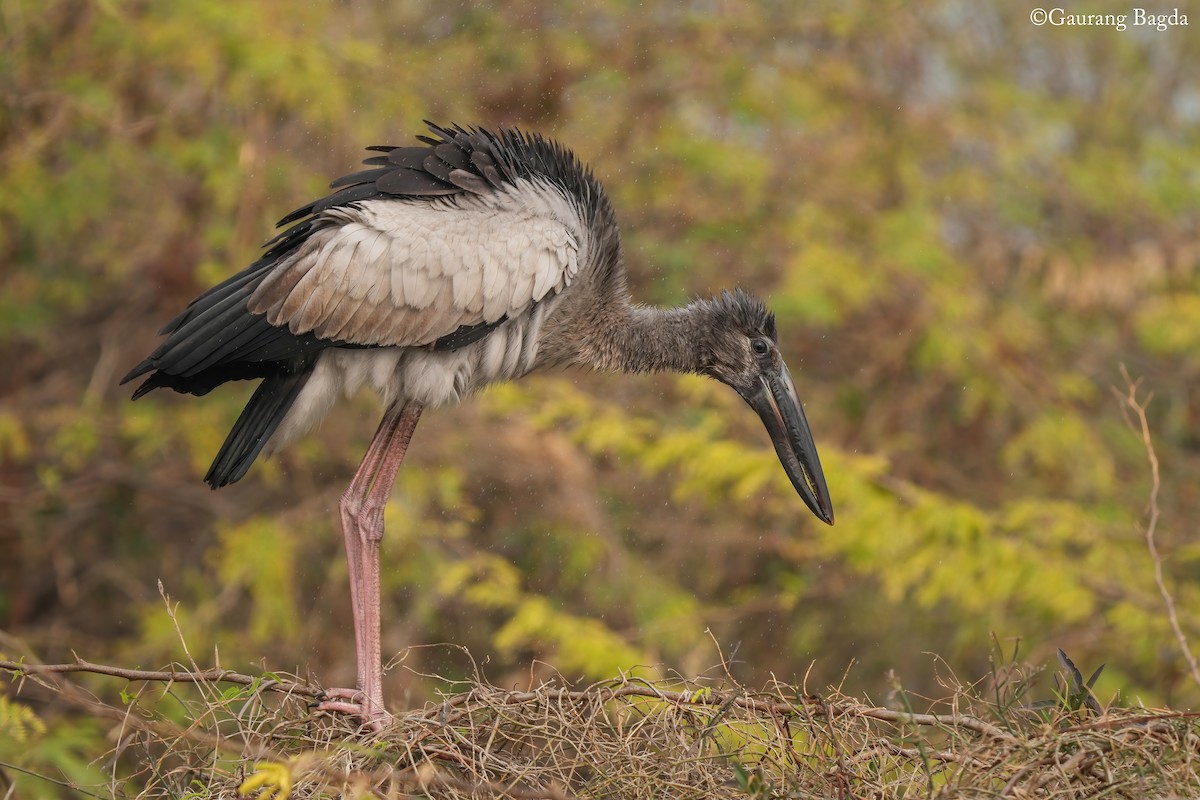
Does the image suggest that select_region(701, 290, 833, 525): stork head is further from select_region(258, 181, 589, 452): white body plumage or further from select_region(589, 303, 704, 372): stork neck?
select_region(258, 181, 589, 452): white body plumage

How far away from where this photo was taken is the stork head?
545 centimetres

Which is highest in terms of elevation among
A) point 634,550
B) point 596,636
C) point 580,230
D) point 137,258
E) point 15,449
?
Result: point 580,230

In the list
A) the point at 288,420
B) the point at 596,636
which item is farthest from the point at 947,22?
the point at 288,420

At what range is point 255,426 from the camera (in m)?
4.75

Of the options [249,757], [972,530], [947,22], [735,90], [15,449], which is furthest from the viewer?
[947,22]

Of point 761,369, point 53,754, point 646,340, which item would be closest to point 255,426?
point 646,340

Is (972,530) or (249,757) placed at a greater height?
(249,757)

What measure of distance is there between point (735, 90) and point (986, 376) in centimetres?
273

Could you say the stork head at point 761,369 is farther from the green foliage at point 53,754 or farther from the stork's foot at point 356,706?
the green foliage at point 53,754

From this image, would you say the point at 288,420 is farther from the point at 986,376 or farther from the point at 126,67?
the point at 986,376

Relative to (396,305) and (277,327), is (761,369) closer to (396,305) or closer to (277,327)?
(396,305)

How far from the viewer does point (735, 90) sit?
10.1 m

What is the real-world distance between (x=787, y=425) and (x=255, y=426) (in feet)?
6.69

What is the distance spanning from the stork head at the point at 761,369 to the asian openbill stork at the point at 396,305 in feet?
0.74
